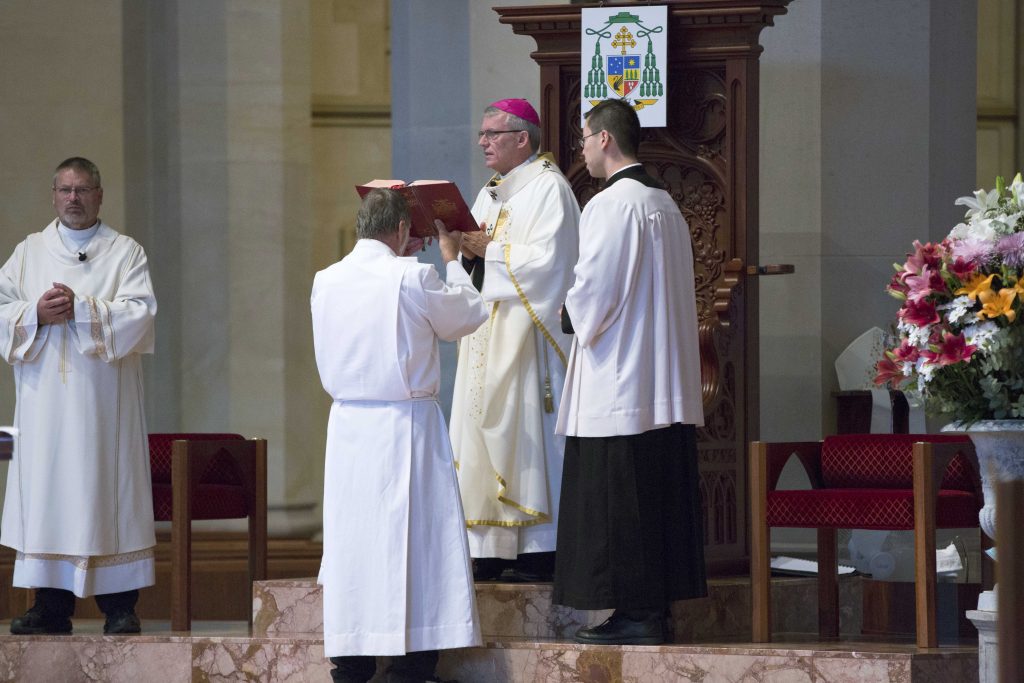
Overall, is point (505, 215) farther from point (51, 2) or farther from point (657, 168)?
point (51, 2)

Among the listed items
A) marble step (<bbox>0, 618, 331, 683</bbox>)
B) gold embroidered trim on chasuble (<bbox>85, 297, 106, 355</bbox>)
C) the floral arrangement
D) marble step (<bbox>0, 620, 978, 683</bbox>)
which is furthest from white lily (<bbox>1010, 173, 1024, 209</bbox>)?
gold embroidered trim on chasuble (<bbox>85, 297, 106, 355</bbox>)

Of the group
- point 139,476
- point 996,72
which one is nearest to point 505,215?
point 139,476

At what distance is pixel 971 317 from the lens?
500 centimetres

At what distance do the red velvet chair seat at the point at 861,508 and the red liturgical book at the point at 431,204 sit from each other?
1537 millimetres

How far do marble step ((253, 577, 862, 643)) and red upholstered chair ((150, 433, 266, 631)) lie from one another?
376 mm

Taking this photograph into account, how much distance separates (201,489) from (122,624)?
2.08 feet

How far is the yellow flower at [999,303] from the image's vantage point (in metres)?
4.93

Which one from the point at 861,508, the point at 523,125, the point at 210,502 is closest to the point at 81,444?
the point at 210,502

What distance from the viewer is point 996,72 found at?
1003cm

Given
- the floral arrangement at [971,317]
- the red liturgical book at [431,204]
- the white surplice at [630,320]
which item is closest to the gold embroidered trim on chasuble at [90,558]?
the red liturgical book at [431,204]

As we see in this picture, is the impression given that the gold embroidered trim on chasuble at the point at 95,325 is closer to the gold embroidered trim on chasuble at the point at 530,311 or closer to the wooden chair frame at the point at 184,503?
the wooden chair frame at the point at 184,503

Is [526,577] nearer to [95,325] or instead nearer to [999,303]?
[95,325]

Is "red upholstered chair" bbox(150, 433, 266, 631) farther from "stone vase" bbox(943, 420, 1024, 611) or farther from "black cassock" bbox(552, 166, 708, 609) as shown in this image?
"stone vase" bbox(943, 420, 1024, 611)

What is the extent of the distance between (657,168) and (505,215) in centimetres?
91
